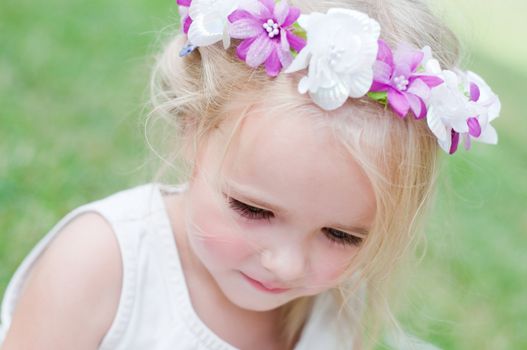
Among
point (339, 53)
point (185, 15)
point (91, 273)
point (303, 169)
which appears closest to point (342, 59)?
point (339, 53)

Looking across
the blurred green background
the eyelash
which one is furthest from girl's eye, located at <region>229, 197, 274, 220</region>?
the blurred green background

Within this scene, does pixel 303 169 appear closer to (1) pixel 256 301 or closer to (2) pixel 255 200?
(2) pixel 255 200

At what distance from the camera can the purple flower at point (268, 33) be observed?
1.70 m

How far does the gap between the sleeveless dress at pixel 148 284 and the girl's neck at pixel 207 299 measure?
24 millimetres

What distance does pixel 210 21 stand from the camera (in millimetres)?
1805

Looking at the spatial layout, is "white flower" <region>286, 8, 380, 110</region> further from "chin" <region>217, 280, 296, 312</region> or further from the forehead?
"chin" <region>217, 280, 296, 312</region>

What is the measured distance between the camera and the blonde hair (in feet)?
5.57

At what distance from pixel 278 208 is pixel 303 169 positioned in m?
0.10

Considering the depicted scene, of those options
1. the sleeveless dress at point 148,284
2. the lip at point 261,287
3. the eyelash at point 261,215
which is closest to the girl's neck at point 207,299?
the sleeveless dress at point 148,284

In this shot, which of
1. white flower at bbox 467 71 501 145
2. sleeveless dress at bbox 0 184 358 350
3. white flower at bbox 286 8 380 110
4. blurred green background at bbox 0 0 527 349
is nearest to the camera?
white flower at bbox 286 8 380 110

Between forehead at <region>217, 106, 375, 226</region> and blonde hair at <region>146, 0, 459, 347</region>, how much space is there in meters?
0.02

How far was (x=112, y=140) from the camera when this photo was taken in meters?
3.55

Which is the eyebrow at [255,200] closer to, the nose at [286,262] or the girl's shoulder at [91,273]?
the nose at [286,262]

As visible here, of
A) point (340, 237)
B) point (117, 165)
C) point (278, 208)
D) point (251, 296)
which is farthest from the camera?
point (117, 165)
